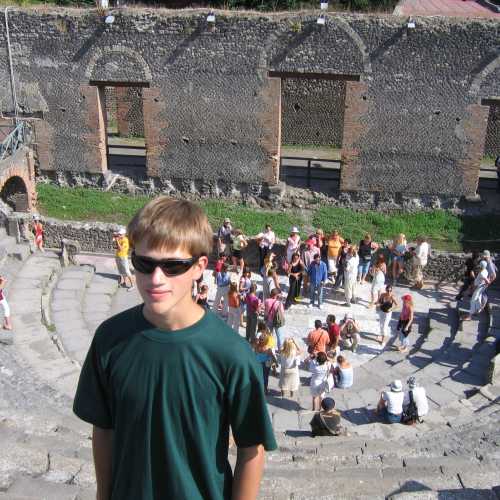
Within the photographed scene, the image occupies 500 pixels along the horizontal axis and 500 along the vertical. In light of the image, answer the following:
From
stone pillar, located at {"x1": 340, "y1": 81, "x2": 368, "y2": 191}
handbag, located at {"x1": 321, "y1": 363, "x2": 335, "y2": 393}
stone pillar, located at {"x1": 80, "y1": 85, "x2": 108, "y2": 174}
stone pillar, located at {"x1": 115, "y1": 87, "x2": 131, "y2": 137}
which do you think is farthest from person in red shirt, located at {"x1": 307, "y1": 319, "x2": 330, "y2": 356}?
stone pillar, located at {"x1": 115, "y1": 87, "x2": 131, "y2": 137}

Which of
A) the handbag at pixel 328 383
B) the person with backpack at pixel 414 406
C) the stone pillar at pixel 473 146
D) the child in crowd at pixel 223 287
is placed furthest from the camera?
the stone pillar at pixel 473 146

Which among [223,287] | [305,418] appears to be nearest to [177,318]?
[305,418]

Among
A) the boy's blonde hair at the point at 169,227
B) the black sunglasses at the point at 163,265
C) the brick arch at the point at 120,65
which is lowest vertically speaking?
the black sunglasses at the point at 163,265

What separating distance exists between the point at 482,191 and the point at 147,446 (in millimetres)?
17097

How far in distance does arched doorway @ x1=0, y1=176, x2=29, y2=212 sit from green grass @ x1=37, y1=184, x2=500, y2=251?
56 centimetres

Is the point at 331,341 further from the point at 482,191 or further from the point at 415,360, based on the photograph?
the point at 482,191

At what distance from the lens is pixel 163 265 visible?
266 cm

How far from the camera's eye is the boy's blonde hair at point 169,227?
104 inches

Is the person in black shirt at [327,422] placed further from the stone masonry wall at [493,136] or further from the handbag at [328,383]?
the stone masonry wall at [493,136]

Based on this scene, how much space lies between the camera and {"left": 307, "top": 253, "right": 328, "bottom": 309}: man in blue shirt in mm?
12516

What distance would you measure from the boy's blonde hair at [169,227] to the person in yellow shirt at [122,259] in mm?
10426

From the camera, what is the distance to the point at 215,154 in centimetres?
1769

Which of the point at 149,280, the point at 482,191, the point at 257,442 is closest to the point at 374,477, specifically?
the point at 257,442

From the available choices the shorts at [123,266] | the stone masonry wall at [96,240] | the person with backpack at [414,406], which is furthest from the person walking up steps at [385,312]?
the shorts at [123,266]
